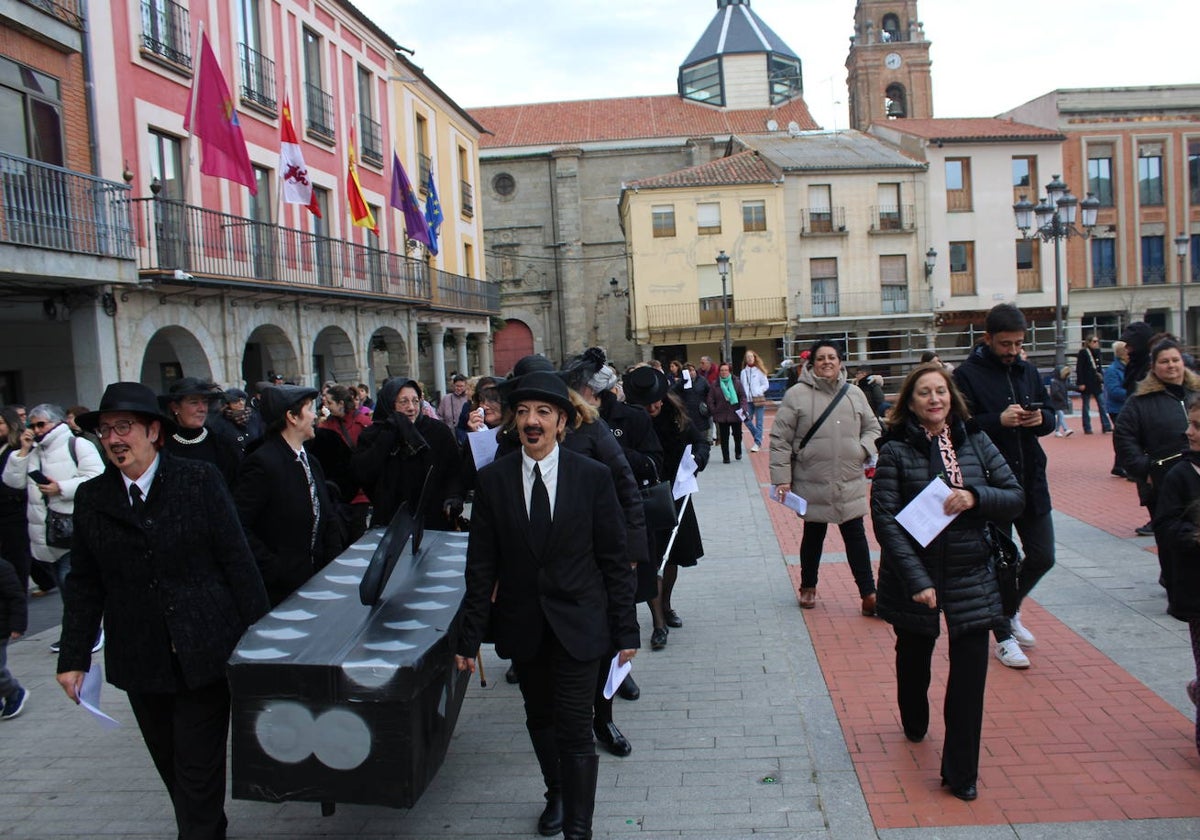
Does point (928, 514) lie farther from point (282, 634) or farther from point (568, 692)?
point (282, 634)

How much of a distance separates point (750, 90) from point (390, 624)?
55.4 metres

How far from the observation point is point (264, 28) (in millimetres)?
18875

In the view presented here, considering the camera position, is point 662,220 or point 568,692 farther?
point 662,220

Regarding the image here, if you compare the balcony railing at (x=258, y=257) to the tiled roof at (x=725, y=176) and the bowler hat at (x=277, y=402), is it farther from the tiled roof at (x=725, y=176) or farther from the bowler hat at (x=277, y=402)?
the tiled roof at (x=725, y=176)

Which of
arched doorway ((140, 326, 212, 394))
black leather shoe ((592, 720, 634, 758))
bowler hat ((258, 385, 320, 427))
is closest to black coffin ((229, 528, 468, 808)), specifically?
black leather shoe ((592, 720, 634, 758))

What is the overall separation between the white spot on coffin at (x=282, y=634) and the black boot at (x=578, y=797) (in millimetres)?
1105

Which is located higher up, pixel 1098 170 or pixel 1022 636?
pixel 1098 170

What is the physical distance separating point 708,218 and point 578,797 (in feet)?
121

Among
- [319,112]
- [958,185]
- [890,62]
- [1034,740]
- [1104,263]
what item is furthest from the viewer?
[890,62]

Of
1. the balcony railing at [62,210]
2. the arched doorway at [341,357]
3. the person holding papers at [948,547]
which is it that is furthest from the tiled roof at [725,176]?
the person holding papers at [948,547]

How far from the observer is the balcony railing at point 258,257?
47.9ft

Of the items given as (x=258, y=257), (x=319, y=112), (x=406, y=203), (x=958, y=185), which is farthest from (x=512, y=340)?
(x=258, y=257)

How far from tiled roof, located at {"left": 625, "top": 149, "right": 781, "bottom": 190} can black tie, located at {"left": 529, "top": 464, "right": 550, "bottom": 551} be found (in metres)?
A: 36.5

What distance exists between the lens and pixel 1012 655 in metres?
5.43
